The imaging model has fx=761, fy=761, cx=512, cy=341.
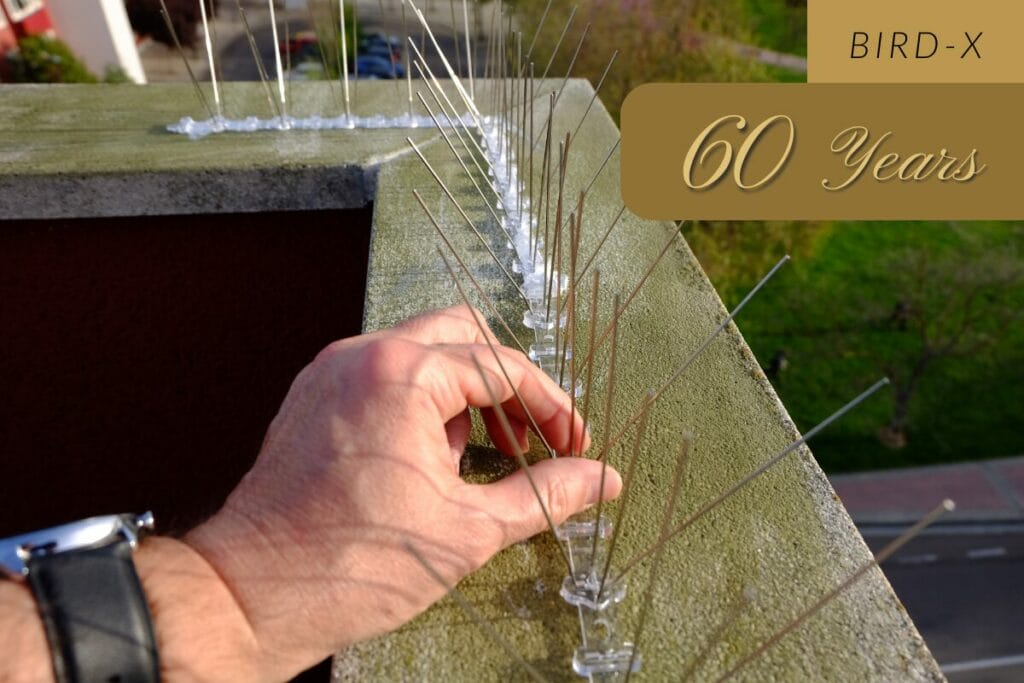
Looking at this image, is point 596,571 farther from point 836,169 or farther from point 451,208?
point 836,169

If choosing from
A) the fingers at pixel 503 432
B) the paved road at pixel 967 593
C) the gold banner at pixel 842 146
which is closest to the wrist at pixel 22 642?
the fingers at pixel 503 432

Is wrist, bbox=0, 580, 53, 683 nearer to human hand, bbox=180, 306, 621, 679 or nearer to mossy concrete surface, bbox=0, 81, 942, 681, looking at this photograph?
human hand, bbox=180, 306, 621, 679

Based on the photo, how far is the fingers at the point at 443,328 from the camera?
107 centimetres

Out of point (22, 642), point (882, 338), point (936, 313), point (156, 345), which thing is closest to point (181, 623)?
point (22, 642)

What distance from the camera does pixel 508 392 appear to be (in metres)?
1.00

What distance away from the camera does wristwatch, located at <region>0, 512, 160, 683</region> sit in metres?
0.74

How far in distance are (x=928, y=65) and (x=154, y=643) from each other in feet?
13.4

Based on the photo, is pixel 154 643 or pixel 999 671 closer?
pixel 154 643

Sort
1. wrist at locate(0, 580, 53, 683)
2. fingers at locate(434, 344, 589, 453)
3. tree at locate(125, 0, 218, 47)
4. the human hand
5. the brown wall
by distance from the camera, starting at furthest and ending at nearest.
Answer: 1. tree at locate(125, 0, 218, 47)
2. the brown wall
3. fingers at locate(434, 344, 589, 453)
4. the human hand
5. wrist at locate(0, 580, 53, 683)

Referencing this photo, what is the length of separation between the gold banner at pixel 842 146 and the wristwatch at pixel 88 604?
204 centimetres

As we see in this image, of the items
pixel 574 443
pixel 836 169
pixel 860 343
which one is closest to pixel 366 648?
pixel 574 443

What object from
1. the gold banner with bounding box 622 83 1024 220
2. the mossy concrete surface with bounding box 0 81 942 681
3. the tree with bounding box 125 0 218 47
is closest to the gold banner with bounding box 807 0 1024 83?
the gold banner with bounding box 622 83 1024 220

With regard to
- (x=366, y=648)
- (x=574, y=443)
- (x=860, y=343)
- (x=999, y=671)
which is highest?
(x=574, y=443)

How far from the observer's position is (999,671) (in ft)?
22.6
